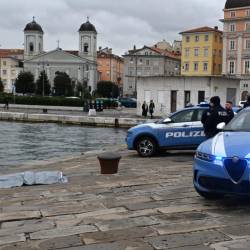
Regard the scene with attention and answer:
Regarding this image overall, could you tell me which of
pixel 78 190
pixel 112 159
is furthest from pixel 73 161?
pixel 78 190

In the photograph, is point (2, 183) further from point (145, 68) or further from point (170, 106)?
point (145, 68)

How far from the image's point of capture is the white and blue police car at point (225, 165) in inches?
283

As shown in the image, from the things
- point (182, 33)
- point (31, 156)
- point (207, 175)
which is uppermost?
point (182, 33)

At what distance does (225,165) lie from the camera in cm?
730

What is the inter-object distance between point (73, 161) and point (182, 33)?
388ft

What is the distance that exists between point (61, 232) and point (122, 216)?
116cm

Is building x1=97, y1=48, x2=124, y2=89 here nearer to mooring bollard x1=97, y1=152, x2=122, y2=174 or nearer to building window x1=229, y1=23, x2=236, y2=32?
building window x1=229, y1=23, x2=236, y2=32

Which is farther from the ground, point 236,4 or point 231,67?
point 236,4

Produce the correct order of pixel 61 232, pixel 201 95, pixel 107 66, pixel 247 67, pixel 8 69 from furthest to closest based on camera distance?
pixel 107 66 → pixel 8 69 → pixel 247 67 → pixel 201 95 → pixel 61 232

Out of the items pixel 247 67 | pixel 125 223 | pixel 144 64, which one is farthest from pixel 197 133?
pixel 144 64

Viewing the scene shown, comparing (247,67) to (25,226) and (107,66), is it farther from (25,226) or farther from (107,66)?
(25,226)

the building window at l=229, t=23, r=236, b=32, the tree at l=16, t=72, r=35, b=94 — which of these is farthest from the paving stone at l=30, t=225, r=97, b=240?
the tree at l=16, t=72, r=35, b=94

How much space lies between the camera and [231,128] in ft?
29.2

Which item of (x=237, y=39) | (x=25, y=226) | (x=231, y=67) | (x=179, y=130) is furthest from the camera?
(x=231, y=67)
